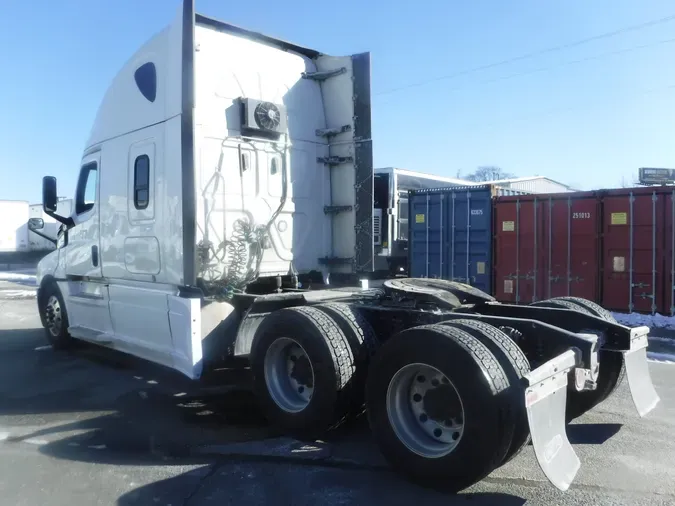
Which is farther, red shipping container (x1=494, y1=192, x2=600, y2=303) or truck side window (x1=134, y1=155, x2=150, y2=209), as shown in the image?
red shipping container (x1=494, y1=192, x2=600, y2=303)

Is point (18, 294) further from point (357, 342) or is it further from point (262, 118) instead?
point (357, 342)

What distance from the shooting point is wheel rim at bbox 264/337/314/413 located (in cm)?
541

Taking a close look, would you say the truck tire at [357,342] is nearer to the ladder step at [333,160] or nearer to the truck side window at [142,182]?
the ladder step at [333,160]

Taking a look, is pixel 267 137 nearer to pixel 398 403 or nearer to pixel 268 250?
pixel 268 250

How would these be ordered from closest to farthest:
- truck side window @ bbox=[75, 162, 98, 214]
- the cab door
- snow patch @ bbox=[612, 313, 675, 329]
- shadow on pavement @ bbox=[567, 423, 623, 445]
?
1. shadow on pavement @ bbox=[567, 423, 623, 445]
2. the cab door
3. truck side window @ bbox=[75, 162, 98, 214]
4. snow patch @ bbox=[612, 313, 675, 329]

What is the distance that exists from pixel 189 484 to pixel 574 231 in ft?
34.1

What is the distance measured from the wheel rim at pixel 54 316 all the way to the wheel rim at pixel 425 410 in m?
6.31

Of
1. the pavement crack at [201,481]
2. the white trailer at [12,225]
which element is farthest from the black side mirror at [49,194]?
the white trailer at [12,225]

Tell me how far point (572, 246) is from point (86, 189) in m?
9.43

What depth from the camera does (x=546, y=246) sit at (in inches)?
515

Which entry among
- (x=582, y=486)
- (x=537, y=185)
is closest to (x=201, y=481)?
(x=582, y=486)

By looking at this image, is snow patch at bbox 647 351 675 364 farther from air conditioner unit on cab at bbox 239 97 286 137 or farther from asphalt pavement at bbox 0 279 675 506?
air conditioner unit on cab at bbox 239 97 286 137

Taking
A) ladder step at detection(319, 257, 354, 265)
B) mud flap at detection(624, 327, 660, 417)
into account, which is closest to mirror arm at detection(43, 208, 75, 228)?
ladder step at detection(319, 257, 354, 265)

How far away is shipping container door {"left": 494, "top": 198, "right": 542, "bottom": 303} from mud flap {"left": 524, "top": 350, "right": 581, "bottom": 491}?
31.3ft
